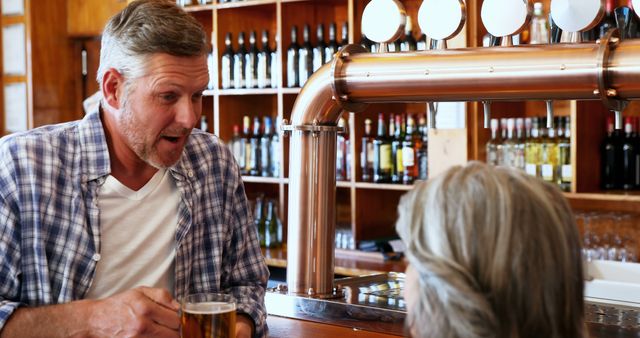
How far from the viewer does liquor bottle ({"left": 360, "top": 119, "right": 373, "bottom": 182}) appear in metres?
4.39

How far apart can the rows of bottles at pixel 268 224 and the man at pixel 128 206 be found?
109 inches

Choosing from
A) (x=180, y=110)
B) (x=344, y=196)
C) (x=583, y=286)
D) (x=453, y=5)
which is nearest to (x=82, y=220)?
(x=180, y=110)

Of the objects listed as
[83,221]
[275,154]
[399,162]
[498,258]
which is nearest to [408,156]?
[399,162]

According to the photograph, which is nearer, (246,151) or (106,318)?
(106,318)

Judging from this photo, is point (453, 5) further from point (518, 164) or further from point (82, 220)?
point (518, 164)

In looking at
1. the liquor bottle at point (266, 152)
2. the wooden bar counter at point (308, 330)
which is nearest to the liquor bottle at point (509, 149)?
the liquor bottle at point (266, 152)

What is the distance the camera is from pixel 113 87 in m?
1.81

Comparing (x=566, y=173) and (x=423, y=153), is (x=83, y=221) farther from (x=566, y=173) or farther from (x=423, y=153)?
(x=423, y=153)

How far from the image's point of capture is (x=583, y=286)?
39.3 inches

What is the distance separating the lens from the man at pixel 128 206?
1638 mm

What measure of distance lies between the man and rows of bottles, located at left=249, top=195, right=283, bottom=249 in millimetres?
2773

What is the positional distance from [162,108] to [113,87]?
13 centimetres

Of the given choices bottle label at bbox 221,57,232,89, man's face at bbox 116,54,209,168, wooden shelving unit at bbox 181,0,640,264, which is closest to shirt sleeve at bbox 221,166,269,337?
man's face at bbox 116,54,209,168

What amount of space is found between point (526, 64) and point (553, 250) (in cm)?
94
